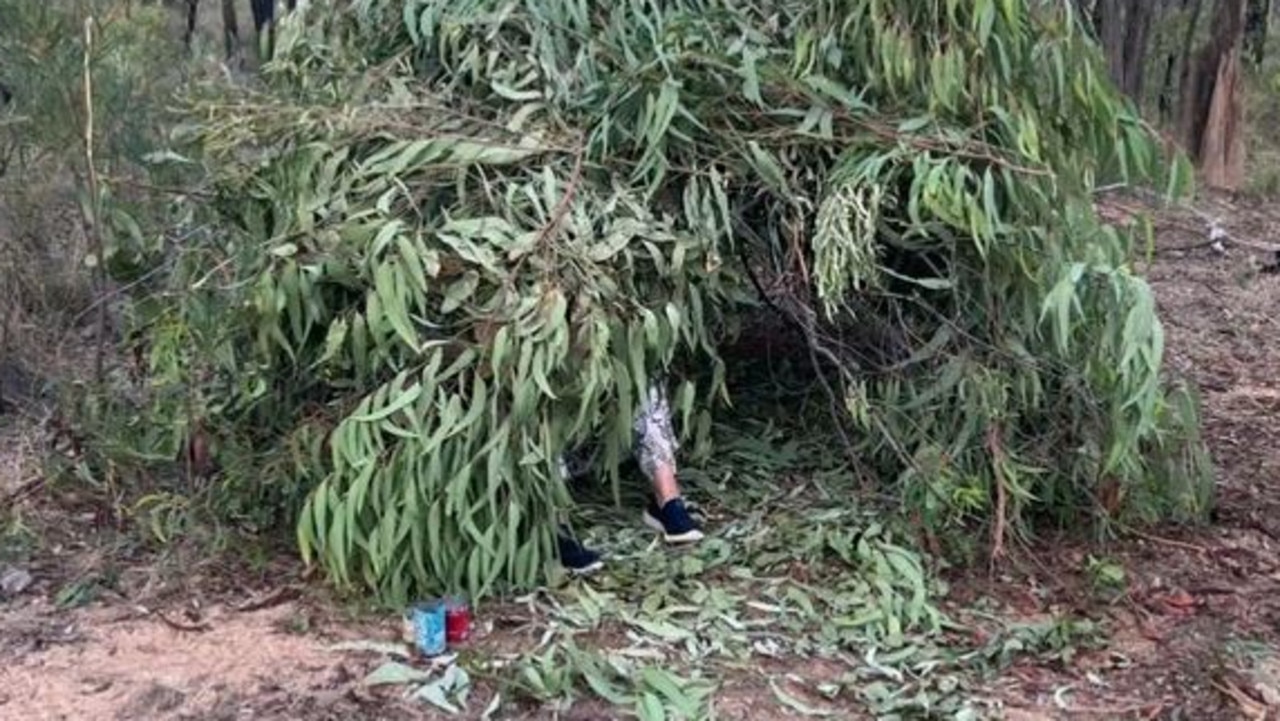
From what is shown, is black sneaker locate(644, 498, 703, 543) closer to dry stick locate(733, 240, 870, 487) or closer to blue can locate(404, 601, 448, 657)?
dry stick locate(733, 240, 870, 487)

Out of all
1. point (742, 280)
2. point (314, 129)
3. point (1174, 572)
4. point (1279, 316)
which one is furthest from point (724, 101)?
point (1279, 316)

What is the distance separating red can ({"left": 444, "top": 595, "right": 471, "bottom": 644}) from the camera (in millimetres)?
3377

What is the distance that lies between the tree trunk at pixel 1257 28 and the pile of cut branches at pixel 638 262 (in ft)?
36.1

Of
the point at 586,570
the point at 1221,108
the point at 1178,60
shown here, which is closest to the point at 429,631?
the point at 586,570

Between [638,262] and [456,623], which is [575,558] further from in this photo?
[638,262]

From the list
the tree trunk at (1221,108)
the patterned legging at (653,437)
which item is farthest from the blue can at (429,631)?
the tree trunk at (1221,108)

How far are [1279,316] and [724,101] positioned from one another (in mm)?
3868

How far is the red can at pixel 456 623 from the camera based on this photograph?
3.38 m

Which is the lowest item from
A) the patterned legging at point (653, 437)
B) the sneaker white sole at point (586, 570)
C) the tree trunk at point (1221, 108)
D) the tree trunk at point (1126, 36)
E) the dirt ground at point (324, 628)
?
the dirt ground at point (324, 628)

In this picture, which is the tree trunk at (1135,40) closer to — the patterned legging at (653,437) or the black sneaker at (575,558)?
the patterned legging at (653,437)

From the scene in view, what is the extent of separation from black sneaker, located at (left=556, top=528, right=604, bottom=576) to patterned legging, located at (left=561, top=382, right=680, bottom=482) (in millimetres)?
257

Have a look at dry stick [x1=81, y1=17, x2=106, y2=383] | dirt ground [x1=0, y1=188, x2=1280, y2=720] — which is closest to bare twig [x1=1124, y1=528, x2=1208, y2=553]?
dirt ground [x1=0, y1=188, x2=1280, y2=720]

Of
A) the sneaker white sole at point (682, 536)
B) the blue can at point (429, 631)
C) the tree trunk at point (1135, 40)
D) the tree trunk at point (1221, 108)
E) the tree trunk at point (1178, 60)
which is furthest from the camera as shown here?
the tree trunk at point (1178, 60)

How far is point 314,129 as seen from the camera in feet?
12.7
